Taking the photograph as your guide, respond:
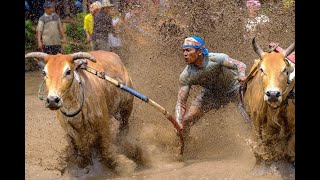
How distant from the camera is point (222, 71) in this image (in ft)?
28.0

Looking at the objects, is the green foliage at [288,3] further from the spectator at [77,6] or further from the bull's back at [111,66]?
the spectator at [77,6]

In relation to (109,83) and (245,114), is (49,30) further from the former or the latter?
(245,114)

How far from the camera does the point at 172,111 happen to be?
32.8 feet

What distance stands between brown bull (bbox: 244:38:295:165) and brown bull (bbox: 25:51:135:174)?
5.61 ft

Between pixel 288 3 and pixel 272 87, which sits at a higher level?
pixel 288 3

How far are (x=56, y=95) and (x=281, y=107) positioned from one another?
2366 millimetres

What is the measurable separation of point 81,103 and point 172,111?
265 centimetres

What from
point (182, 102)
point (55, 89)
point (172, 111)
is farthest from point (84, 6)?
point (55, 89)

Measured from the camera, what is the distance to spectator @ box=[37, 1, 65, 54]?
13492mm

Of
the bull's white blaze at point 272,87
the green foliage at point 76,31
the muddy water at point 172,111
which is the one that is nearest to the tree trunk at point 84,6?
the green foliage at point 76,31

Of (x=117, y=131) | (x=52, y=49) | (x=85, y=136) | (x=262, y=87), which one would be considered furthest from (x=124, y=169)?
(x=52, y=49)

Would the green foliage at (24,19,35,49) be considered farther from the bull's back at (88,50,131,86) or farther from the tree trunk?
the bull's back at (88,50,131,86)

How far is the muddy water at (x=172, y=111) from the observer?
8086 millimetres

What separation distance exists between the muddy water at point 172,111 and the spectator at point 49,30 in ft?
3.99
